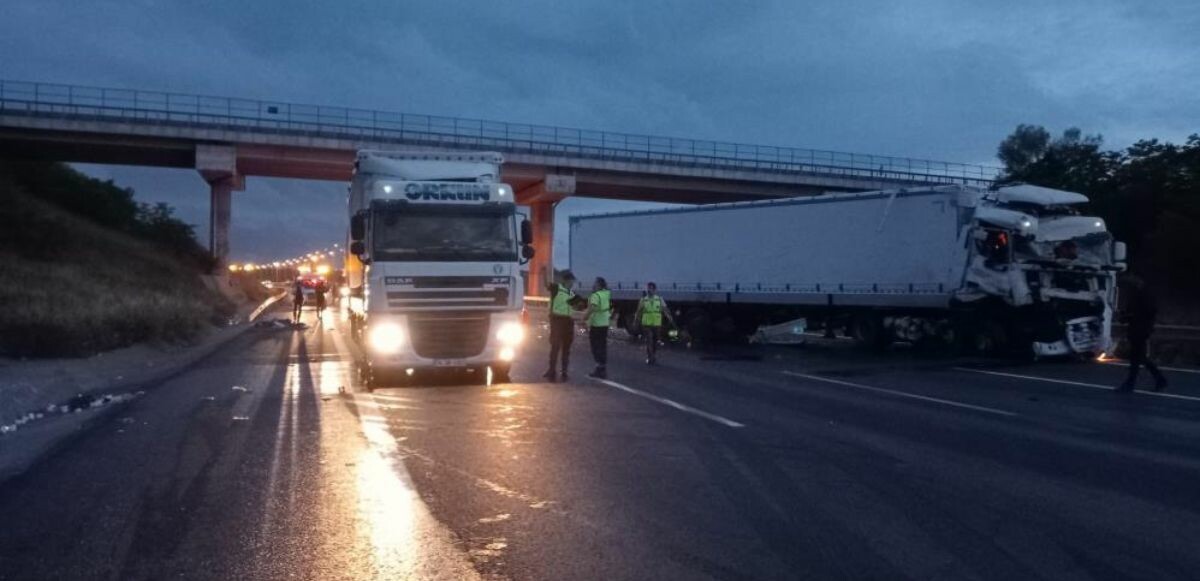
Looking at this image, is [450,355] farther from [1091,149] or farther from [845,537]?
[1091,149]

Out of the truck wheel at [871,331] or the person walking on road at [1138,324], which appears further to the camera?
the truck wheel at [871,331]

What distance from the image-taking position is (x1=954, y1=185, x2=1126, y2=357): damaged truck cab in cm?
2369

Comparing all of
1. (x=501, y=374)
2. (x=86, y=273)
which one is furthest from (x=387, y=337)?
(x=86, y=273)

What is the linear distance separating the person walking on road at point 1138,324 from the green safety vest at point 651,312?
336 inches

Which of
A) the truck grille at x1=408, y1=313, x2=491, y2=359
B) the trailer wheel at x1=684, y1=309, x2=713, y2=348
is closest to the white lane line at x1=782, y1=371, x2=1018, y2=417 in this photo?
the truck grille at x1=408, y1=313, x2=491, y2=359

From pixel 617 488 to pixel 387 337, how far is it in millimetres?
8268

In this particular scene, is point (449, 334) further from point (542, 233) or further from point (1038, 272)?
point (542, 233)

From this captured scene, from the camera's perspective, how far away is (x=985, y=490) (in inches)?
372

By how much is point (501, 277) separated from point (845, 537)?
10129 mm

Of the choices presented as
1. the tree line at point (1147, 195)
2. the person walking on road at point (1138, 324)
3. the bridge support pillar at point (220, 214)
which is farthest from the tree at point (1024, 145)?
the person walking on road at point (1138, 324)

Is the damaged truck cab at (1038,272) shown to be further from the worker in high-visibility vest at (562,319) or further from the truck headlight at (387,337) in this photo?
the truck headlight at (387,337)

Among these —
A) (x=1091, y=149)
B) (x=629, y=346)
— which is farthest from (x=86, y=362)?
(x=1091, y=149)

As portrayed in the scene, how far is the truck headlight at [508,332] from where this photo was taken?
17438 millimetres

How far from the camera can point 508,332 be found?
17500 mm
